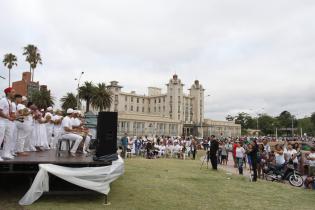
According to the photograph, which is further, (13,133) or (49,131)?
(49,131)

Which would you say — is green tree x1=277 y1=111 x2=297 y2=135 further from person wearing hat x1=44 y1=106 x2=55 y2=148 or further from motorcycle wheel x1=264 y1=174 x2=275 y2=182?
person wearing hat x1=44 y1=106 x2=55 y2=148

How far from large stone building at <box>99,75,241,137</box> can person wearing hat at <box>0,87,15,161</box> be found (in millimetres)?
82423

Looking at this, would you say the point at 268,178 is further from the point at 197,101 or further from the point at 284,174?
the point at 197,101

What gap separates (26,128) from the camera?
9734mm

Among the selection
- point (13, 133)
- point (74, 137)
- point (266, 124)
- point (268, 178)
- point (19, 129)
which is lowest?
point (268, 178)

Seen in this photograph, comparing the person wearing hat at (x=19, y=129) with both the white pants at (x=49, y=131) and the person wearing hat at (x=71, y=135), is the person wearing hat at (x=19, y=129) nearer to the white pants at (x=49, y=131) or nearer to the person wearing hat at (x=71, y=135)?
the person wearing hat at (x=71, y=135)

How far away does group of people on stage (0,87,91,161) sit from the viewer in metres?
8.50

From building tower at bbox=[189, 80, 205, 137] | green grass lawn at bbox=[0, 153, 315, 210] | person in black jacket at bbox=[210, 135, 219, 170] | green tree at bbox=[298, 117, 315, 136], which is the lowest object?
green grass lawn at bbox=[0, 153, 315, 210]

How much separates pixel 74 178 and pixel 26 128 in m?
2.74

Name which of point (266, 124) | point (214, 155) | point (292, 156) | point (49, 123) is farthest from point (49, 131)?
point (266, 124)

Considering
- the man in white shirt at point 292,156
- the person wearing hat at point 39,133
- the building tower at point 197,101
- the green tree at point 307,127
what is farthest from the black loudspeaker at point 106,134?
the green tree at point 307,127

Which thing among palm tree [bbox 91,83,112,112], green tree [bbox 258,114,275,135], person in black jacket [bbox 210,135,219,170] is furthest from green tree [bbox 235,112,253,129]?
person in black jacket [bbox 210,135,219,170]

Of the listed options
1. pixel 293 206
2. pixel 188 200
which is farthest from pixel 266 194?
pixel 188 200

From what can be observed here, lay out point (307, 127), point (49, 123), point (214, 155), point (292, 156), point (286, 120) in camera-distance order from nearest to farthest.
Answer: point (49, 123) → point (292, 156) → point (214, 155) → point (307, 127) → point (286, 120)
